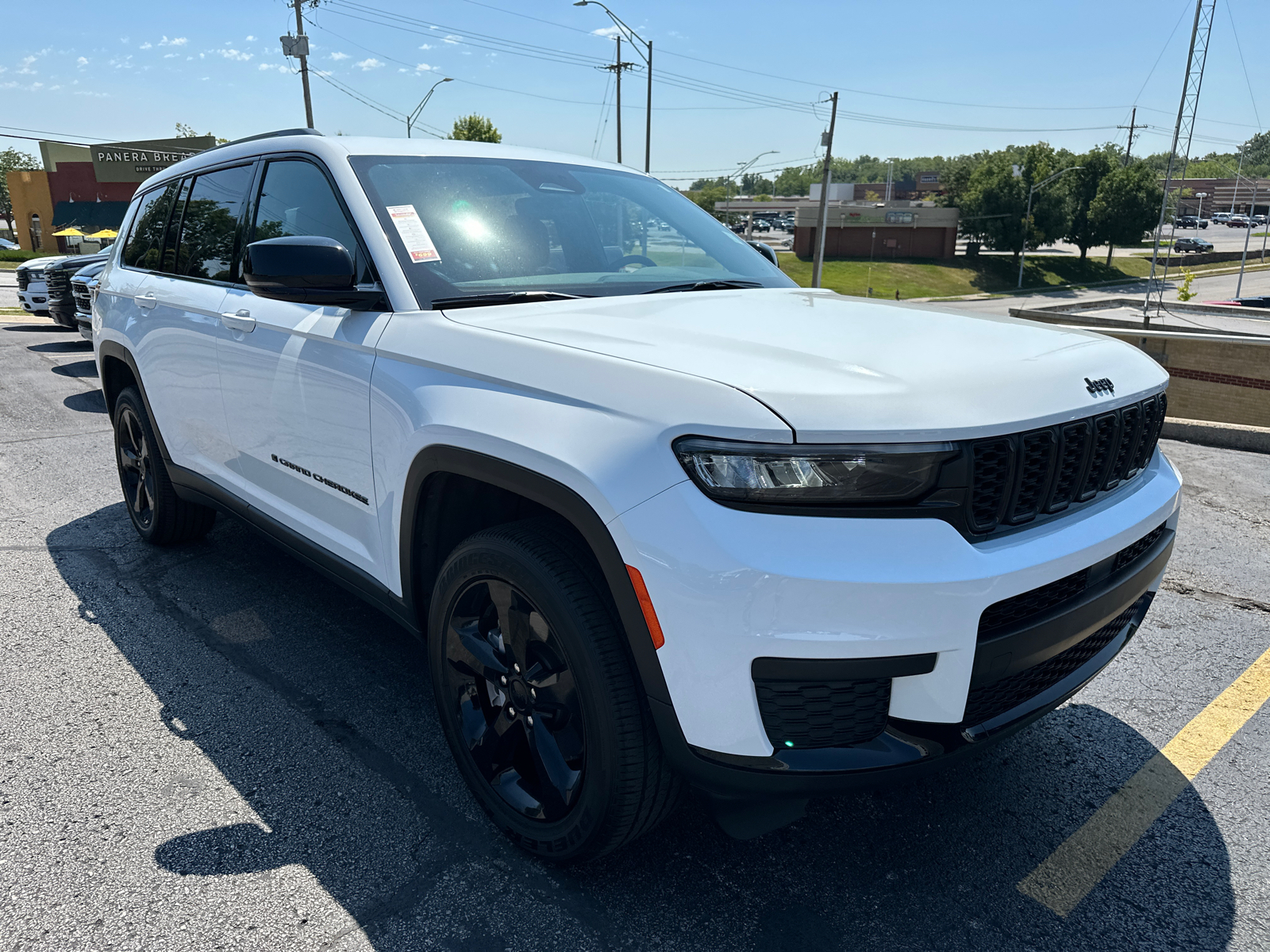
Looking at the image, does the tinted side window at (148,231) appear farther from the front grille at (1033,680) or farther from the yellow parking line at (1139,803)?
the yellow parking line at (1139,803)

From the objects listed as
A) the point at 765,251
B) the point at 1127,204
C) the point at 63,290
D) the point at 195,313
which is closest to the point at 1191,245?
the point at 1127,204

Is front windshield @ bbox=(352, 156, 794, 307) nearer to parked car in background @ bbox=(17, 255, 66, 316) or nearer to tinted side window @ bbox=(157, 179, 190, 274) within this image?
tinted side window @ bbox=(157, 179, 190, 274)

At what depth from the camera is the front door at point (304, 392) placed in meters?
2.69

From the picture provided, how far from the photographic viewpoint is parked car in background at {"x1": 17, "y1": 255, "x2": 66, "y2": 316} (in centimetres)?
1309

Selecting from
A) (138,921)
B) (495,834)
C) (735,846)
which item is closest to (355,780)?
(495,834)

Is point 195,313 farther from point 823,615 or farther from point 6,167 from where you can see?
point 6,167

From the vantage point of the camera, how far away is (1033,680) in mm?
2055

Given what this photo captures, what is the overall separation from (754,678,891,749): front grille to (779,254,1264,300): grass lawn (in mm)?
53739

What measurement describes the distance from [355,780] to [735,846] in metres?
1.16

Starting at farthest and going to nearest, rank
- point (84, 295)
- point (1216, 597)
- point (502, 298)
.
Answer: point (84, 295) < point (1216, 597) < point (502, 298)

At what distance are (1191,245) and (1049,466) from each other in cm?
10073

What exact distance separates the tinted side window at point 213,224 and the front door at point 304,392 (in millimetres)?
197

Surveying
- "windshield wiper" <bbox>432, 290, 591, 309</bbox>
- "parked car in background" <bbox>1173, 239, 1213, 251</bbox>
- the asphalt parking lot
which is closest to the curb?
the asphalt parking lot

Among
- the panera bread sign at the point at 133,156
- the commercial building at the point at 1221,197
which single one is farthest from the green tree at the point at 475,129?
the commercial building at the point at 1221,197
